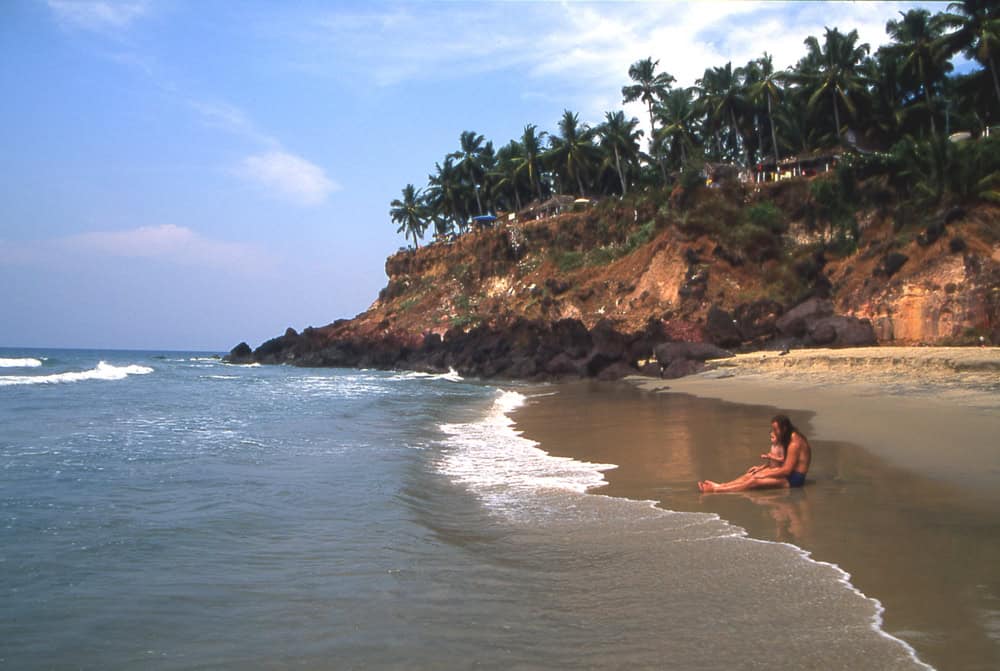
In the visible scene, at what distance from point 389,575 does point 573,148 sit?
5087 centimetres

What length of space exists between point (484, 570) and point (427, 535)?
1.09 m

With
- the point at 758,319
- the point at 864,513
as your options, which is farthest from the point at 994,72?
the point at 864,513

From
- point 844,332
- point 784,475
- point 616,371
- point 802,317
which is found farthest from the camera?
point 616,371

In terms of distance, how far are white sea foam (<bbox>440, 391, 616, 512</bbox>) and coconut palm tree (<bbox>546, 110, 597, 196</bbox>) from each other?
43.0 metres

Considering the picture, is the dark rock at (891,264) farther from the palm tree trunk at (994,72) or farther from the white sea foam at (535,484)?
the white sea foam at (535,484)

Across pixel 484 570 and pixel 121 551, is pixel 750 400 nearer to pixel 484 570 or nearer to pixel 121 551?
pixel 484 570

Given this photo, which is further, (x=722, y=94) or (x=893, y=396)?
(x=722, y=94)

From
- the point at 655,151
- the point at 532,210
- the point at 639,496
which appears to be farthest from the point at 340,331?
the point at 639,496

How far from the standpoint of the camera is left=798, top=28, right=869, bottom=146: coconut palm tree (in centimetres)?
3944

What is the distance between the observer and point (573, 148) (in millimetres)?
52500

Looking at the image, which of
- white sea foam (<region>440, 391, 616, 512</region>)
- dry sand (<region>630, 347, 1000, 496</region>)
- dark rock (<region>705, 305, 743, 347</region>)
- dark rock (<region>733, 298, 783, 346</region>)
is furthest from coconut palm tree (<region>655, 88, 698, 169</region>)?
white sea foam (<region>440, 391, 616, 512</region>)

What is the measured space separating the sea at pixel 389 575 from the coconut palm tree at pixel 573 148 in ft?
152

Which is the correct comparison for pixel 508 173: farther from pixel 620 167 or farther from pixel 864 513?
pixel 864 513

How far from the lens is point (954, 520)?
5.16 meters
